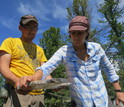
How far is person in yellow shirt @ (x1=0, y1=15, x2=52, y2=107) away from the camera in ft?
5.91

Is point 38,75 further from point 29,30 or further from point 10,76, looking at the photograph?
point 29,30

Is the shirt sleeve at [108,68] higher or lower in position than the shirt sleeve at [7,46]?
lower

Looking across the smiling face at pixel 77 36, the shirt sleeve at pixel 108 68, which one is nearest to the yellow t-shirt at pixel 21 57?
the smiling face at pixel 77 36

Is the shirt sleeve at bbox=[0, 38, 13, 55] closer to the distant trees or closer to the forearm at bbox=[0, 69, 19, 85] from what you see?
the forearm at bbox=[0, 69, 19, 85]

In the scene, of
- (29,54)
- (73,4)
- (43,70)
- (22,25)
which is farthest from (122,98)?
(73,4)

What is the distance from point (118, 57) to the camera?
34.7 feet

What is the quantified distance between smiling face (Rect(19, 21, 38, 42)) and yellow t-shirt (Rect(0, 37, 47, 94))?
0.09 metres

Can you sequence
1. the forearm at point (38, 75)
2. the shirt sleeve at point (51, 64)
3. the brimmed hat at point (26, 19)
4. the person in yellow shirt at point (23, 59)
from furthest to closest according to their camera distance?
the brimmed hat at point (26, 19), the person in yellow shirt at point (23, 59), the shirt sleeve at point (51, 64), the forearm at point (38, 75)

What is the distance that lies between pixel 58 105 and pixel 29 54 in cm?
710

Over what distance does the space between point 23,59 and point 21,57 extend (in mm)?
35

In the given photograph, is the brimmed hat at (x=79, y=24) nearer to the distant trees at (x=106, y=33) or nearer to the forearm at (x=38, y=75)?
the forearm at (x=38, y=75)

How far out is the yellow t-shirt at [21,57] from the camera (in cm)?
189

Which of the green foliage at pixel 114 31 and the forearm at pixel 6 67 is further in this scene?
the green foliage at pixel 114 31

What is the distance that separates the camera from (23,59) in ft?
6.50
